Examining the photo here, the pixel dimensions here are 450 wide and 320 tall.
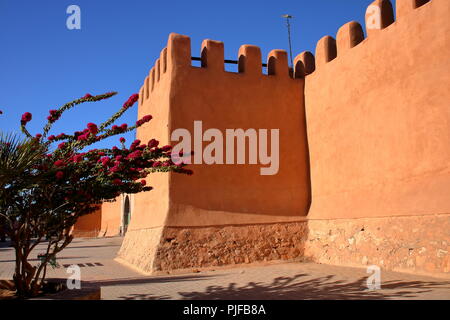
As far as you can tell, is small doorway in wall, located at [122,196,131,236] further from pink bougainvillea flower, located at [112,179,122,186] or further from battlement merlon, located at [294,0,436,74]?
pink bougainvillea flower, located at [112,179,122,186]

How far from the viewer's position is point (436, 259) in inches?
285

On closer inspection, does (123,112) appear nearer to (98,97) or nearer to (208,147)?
(98,97)

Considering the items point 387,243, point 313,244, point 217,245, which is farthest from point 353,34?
point 217,245

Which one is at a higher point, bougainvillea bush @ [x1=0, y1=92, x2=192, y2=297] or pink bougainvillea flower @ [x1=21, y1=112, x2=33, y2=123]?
pink bougainvillea flower @ [x1=21, y1=112, x2=33, y2=123]

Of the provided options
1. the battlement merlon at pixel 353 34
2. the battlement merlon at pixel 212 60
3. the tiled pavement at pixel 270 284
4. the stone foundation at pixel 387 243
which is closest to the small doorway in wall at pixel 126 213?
the battlement merlon at pixel 212 60

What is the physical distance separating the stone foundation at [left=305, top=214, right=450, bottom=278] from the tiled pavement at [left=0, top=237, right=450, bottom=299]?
0.32 metres

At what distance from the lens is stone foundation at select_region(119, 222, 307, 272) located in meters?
9.73

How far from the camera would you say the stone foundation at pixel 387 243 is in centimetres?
723

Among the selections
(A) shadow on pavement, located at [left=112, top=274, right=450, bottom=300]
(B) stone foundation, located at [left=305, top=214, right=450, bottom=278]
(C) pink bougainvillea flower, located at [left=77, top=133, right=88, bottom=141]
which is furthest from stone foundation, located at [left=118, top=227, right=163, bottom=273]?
(C) pink bougainvillea flower, located at [left=77, top=133, right=88, bottom=141]

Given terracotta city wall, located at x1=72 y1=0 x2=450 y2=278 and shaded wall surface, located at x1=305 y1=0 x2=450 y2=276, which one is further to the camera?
terracotta city wall, located at x1=72 y1=0 x2=450 y2=278

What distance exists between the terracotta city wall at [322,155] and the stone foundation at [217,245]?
3cm

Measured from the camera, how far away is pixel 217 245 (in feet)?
33.2

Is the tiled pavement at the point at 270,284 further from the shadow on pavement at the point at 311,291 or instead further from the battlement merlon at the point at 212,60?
the battlement merlon at the point at 212,60
